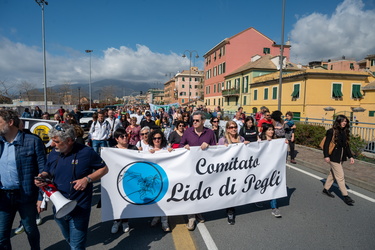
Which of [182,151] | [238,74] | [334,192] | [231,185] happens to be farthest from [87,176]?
[238,74]

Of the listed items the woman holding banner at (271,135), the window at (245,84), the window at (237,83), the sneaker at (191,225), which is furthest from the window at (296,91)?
the sneaker at (191,225)

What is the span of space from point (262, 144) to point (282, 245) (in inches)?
66.9

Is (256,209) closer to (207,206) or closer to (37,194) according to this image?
(207,206)

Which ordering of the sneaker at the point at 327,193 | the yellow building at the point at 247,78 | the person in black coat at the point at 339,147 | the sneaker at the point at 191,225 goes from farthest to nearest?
the yellow building at the point at 247,78 → the sneaker at the point at 327,193 → the person in black coat at the point at 339,147 → the sneaker at the point at 191,225

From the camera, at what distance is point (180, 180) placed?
12.3 feet

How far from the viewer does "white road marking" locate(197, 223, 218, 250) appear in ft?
10.6

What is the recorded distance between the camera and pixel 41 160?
2.81m

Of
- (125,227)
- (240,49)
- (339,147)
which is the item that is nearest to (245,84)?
(240,49)

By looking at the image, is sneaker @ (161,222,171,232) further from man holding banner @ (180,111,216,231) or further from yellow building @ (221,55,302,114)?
yellow building @ (221,55,302,114)

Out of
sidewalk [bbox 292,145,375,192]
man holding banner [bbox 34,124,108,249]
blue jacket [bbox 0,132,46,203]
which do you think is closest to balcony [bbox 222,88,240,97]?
sidewalk [bbox 292,145,375,192]

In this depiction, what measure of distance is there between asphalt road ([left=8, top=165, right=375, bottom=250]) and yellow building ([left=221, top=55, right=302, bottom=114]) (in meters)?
27.9

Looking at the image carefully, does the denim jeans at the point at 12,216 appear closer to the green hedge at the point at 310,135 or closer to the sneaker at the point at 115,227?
the sneaker at the point at 115,227

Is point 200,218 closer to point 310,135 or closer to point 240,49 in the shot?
point 310,135

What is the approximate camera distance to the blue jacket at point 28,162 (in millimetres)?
2691
